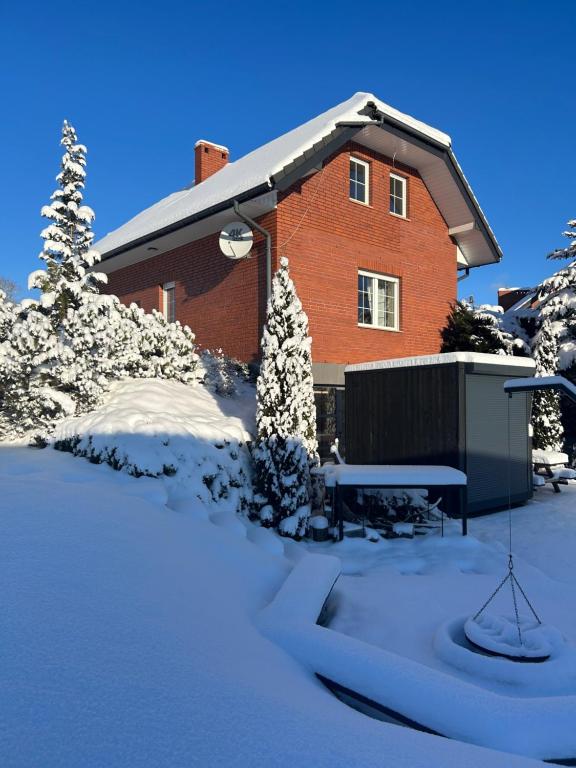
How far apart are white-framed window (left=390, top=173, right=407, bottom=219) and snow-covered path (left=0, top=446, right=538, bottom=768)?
1193 cm

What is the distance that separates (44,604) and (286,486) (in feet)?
18.2

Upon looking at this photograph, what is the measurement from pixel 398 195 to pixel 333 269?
11.5 ft

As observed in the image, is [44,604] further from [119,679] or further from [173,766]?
[173,766]

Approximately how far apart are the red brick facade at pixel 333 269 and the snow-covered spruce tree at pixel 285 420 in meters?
2.84

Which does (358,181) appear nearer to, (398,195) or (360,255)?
(398,195)

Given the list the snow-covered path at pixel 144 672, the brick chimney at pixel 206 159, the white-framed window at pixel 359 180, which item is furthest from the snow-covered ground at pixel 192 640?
the brick chimney at pixel 206 159

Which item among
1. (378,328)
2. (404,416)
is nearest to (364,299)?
(378,328)

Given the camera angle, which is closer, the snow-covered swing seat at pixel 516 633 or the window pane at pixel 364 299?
the snow-covered swing seat at pixel 516 633

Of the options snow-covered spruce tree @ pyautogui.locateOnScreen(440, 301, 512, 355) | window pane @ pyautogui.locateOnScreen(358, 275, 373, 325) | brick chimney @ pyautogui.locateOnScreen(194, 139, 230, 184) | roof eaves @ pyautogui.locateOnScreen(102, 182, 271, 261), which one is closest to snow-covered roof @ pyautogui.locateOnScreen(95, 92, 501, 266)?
roof eaves @ pyautogui.locateOnScreen(102, 182, 271, 261)

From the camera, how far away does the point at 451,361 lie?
9.49 metres

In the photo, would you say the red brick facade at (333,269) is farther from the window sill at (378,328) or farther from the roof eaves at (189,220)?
the roof eaves at (189,220)

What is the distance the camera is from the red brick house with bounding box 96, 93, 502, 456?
37.3 ft

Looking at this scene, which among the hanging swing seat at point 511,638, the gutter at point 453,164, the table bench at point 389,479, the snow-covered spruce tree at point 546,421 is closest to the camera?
the hanging swing seat at point 511,638

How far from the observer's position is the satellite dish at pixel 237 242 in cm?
1150
